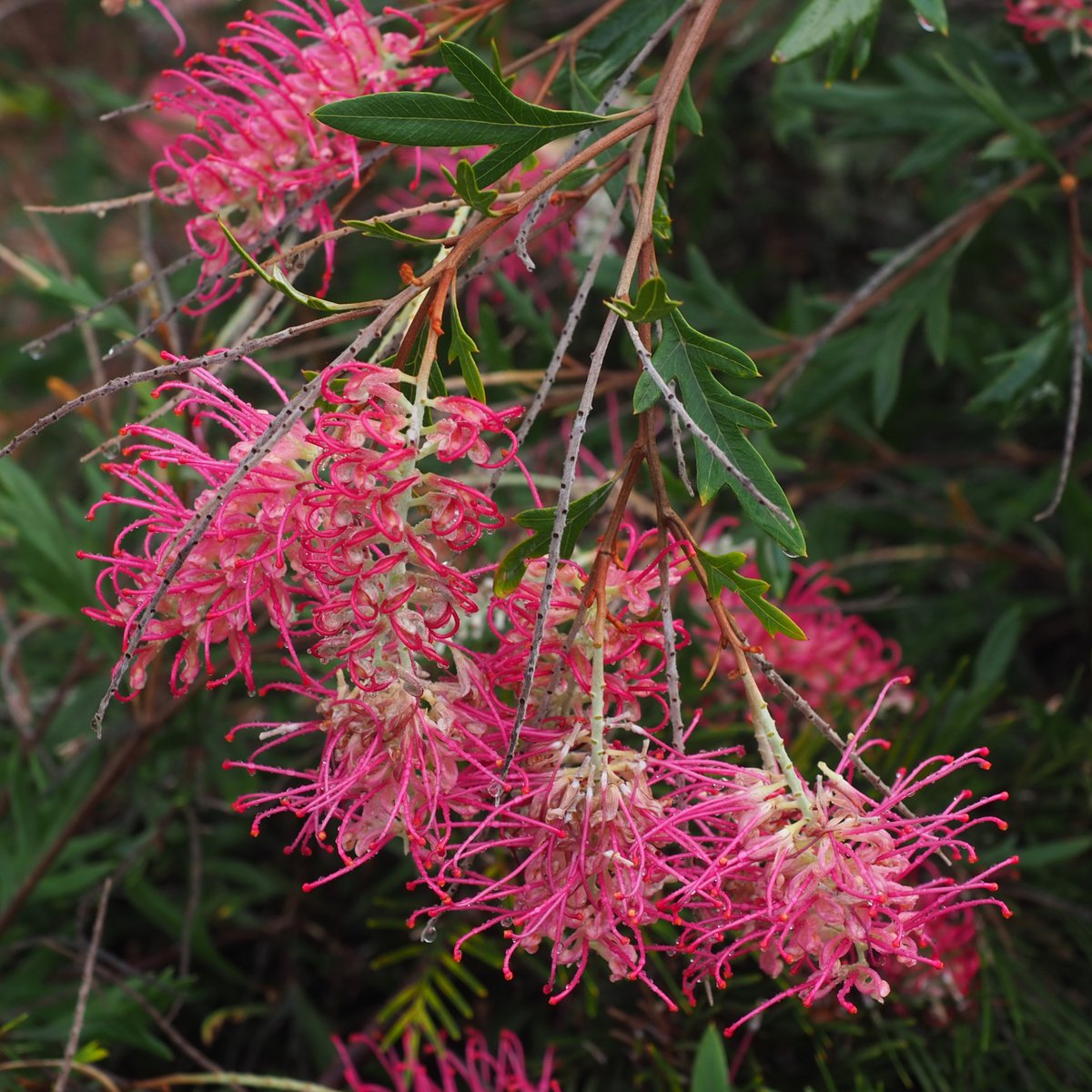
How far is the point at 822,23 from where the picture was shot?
31.4 inches

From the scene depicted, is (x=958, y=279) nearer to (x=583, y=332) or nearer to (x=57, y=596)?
(x=583, y=332)

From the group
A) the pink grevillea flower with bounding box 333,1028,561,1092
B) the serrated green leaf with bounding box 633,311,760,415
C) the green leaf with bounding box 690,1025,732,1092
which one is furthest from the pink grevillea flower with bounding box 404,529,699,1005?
the pink grevillea flower with bounding box 333,1028,561,1092

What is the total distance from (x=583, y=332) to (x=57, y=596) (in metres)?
0.84

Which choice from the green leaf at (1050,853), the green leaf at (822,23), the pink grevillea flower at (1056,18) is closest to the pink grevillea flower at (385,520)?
the green leaf at (822,23)

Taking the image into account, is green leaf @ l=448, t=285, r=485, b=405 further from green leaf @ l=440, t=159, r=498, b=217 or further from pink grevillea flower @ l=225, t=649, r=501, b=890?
pink grevillea flower @ l=225, t=649, r=501, b=890

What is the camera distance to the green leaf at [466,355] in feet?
1.97

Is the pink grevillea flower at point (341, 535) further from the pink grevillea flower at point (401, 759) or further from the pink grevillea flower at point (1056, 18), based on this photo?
the pink grevillea flower at point (1056, 18)

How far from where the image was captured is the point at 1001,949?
39.6 inches

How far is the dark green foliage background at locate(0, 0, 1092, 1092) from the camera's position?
1.00 metres

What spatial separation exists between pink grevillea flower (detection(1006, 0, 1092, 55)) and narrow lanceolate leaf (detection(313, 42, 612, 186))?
0.65 metres

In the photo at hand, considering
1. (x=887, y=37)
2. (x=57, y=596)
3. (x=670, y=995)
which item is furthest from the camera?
(x=887, y=37)

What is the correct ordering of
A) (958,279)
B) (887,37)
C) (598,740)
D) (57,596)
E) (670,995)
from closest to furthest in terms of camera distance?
(598,740) < (670,995) < (57,596) < (958,279) < (887,37)

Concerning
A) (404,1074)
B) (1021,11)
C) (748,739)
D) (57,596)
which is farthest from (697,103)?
(404,1074)

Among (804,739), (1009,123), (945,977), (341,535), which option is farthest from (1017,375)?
(341,535)
